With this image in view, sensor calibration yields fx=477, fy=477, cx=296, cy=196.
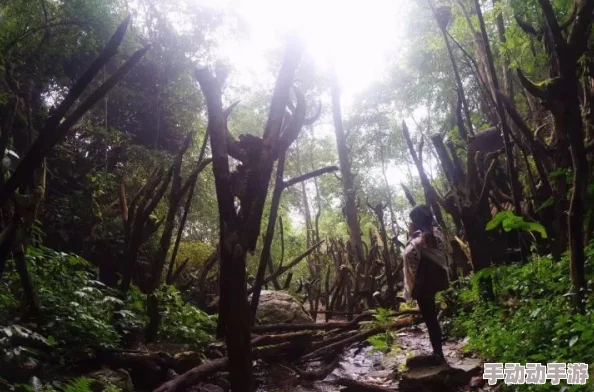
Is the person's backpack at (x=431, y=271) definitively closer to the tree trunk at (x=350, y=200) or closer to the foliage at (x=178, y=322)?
the foliage at (x=178, y=322)

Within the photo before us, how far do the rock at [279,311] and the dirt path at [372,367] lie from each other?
1.90 meters

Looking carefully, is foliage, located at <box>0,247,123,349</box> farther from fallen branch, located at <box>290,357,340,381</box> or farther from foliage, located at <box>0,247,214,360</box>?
fallen branch, located at <box>290,357,340,381</box>

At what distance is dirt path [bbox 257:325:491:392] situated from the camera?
5168 mm

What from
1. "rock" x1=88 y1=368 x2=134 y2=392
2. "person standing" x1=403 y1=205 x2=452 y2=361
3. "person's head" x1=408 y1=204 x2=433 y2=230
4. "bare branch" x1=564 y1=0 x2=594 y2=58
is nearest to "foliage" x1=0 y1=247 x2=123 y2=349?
"rock" x1=88 y1=368 x2=134 y2=392

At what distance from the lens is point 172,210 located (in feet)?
A: 18.2

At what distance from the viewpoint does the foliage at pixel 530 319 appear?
136 inches

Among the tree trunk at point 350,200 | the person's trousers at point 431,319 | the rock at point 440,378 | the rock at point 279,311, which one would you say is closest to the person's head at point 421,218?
the person's trousers at point 431,319

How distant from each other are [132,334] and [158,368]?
3.16 feet

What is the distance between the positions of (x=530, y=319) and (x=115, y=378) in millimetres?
3813

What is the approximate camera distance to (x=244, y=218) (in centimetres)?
325

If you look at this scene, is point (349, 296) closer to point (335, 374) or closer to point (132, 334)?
point (335, 374)

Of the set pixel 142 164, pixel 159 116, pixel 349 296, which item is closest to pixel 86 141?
pixel 142 164

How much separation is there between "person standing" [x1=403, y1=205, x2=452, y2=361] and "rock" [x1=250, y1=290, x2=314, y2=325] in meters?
3.91

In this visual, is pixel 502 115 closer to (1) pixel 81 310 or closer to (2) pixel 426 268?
(2) pixel 426 268
